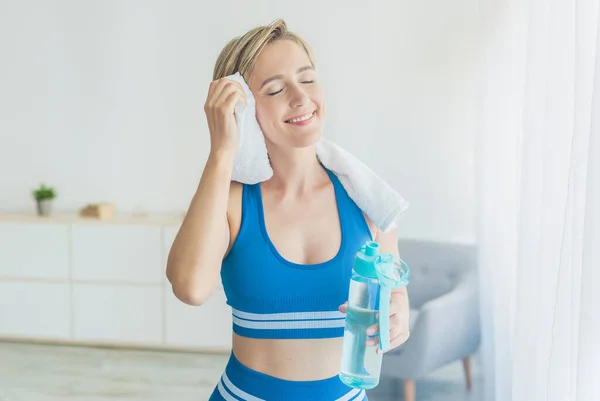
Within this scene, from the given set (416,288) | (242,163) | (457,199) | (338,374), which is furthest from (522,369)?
(457,199)

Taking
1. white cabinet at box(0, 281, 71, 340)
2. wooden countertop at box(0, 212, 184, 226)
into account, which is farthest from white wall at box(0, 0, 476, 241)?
white cabinet at box(0, 281, 71, 340)

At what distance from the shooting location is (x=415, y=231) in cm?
354

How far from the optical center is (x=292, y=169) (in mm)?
1266

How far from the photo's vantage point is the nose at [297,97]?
1.18 meters

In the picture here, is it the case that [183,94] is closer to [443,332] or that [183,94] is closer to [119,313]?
[119,313]

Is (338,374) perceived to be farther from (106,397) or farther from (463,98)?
(463,98)

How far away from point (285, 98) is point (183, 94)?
271cm

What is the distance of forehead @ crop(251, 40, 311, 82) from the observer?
1.21 meters

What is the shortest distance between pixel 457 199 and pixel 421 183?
0.21 m

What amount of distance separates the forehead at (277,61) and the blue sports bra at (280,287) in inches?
9.9

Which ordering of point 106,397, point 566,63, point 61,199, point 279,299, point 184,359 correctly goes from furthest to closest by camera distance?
point 61,199 → point 184,359 → point 106,397 → point 566,63 → point 279,299

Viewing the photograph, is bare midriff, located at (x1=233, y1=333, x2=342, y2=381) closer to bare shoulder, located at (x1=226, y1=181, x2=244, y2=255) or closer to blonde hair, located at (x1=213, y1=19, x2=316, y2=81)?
bare shoulder, located at (x1=226, y1=181, x2=244, y2=255)

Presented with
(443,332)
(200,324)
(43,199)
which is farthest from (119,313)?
(443,332)

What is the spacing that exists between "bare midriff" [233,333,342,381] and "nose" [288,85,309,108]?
17.0 inches
